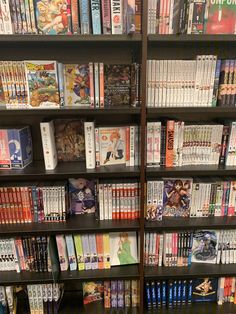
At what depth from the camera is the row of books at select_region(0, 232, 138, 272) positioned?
1.55 m

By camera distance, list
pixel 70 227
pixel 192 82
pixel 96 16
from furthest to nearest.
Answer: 1. pixel 70 227
2. pixel 192 82
3. pixel 96 16

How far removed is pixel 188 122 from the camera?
157 cm

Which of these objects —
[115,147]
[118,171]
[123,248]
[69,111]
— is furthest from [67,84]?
[123,248]

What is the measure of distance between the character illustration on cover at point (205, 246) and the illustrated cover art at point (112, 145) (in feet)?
2.15

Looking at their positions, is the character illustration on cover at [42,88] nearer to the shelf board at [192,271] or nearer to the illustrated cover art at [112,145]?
the illustrated cover art at [112,145]

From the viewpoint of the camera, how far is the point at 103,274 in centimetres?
157

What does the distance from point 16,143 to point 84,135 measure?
36 cm

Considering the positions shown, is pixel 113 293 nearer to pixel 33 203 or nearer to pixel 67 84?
pixel 33 203

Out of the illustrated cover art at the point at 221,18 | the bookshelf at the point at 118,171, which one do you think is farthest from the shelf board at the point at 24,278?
the illustrated cover art at the point at 221,18

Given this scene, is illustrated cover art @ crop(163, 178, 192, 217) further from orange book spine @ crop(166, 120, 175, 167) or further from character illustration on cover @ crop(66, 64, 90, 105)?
character illustration on cover @ crop(66, 64, 90, 105)

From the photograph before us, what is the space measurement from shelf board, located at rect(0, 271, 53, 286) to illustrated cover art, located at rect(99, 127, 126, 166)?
72 cm

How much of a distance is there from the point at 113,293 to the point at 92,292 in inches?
5.3

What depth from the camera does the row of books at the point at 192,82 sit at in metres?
1.36

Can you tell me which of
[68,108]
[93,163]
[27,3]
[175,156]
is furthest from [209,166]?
[27,3]
